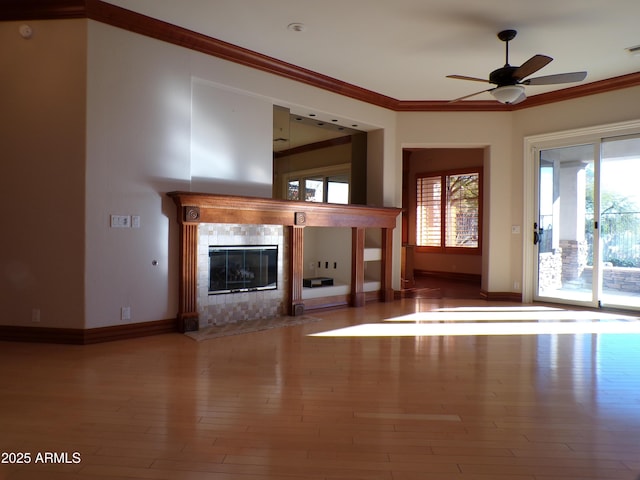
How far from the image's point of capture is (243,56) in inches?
199

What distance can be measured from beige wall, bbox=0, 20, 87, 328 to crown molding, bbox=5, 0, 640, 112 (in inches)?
4.9

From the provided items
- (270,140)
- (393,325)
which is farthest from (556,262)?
(270,140)

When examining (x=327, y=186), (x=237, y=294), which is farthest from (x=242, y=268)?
(x=327, y=186)

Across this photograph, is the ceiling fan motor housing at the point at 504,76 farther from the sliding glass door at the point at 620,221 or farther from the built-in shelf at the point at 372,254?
the built-in shelf at the point at 372,254

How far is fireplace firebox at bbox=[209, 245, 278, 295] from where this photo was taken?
16.0 feet

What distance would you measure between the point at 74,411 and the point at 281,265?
10.3 feet

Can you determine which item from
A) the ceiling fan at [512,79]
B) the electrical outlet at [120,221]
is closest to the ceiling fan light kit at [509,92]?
the ceiling fan at [512,79]

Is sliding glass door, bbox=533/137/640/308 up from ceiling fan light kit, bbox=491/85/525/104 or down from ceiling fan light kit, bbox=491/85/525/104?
down

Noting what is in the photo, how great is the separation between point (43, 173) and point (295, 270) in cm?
288

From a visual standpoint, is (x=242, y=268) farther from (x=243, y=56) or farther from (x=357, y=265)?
(x=243, y=56)

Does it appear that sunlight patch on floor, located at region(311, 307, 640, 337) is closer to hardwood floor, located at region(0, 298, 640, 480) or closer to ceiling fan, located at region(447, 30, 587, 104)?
hardwood floor, located at region(0, 298, 640, 480)

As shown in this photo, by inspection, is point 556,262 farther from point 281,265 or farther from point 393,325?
point 281,265

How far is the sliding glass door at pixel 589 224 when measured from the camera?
5.84 meters

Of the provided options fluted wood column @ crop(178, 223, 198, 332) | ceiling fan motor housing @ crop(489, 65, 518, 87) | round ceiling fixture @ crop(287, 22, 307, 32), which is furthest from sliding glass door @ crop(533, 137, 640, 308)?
fluted wood column @ crop(178, 223, 198, 332)
